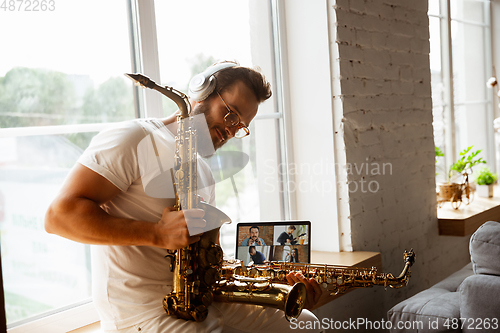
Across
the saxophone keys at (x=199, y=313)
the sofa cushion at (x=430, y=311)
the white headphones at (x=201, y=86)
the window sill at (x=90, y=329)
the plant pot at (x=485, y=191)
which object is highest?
the white headphones at (x=201, y=86)

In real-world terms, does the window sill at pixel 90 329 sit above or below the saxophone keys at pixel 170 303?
below

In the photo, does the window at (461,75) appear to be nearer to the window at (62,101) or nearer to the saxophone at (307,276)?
the window at (62,101)

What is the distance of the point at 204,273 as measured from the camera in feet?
4.75

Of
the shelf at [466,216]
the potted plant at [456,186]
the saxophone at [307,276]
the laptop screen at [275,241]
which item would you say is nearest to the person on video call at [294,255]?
the laptop screen at [275,241]

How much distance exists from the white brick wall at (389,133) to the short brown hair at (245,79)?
1047 millimetres

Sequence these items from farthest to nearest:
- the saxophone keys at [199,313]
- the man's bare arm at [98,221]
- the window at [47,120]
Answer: the window at [47,120] < the saxophone keys at [199,313] < the man's bare arm at [98,221]

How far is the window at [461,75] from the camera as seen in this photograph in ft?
13.7

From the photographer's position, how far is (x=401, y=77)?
305 cm

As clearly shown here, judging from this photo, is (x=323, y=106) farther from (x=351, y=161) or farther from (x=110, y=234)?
(x=110, y=234)

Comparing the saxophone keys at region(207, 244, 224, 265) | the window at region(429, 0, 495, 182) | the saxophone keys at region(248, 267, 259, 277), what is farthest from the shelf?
the saxophone keys at region(207, 244, 224, 265)

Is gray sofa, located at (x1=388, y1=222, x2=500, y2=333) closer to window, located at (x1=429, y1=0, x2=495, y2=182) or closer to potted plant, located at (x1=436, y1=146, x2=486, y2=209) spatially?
potted plant, located at (x1=436, y1=146, x2=486, y2=209)

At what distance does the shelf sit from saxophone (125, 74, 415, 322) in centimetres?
188

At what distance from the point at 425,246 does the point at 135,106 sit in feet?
7.35

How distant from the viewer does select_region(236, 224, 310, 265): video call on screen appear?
2.03 m
